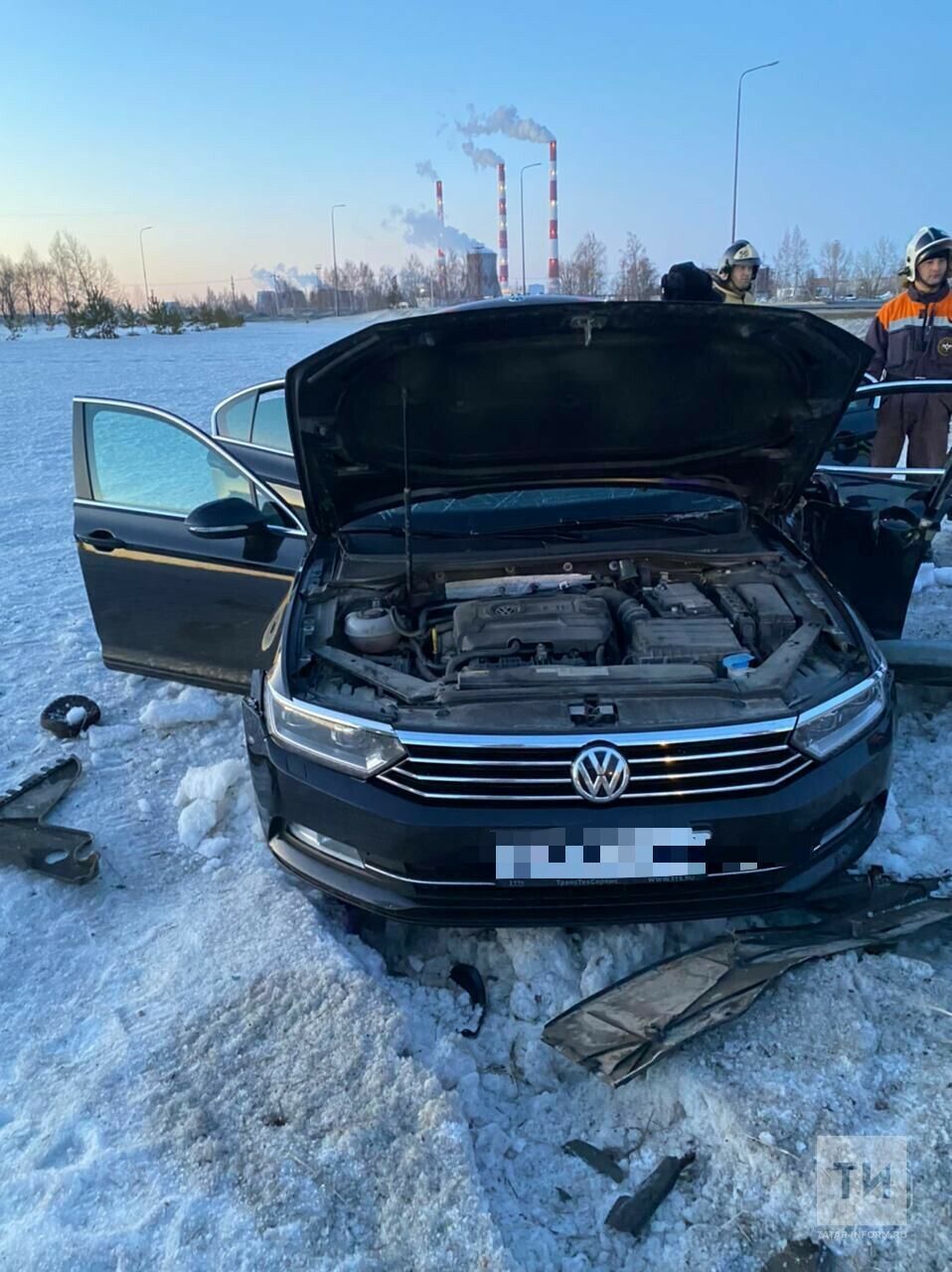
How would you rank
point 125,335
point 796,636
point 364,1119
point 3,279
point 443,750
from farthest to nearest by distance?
point 3,279 < point 125,335 < point 796,636 < point 443,750 < point 364,1119

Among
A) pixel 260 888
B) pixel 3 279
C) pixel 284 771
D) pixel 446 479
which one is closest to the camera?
pixel 284 771

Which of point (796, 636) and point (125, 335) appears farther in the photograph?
point (125, 335)

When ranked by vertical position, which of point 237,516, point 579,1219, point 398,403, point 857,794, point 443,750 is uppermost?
point 398,403

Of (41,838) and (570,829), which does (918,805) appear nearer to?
(570,829)

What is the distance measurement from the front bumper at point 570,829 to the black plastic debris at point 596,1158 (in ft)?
1.63

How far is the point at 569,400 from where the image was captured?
10.4ft

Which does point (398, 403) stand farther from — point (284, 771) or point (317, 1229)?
point (317, 1229)

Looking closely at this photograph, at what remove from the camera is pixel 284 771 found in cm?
247

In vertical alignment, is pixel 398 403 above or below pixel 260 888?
above

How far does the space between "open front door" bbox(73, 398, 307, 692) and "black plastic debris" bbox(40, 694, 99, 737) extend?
0.89ft

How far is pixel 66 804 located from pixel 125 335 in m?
46.0

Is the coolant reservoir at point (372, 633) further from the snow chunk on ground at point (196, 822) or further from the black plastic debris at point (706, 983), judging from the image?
the black plastic debris at point (706, 983)

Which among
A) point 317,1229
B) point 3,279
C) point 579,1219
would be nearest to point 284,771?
point 317,1229

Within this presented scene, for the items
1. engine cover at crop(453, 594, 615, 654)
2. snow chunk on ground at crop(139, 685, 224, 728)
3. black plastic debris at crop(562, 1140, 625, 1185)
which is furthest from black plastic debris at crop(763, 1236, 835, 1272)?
snow chunk on ground at crop(139, 685, 224, 728)
